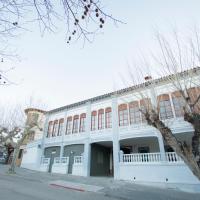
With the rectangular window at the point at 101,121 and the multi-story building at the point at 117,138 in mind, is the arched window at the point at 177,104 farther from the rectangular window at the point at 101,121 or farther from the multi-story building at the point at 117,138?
the rectangular window at the point at 101,121

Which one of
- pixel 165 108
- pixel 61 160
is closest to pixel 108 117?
pixel 165 108

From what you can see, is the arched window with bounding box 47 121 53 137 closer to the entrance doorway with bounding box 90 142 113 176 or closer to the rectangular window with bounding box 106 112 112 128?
the entrance doorway with bounding box 90 142 113 176

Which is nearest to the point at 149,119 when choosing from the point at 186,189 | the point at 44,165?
the point at 186,189

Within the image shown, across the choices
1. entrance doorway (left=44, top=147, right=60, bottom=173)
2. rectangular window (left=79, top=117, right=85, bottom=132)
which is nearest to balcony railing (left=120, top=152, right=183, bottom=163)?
rectangular window (left=79, top=117, right=85, bottom=132)

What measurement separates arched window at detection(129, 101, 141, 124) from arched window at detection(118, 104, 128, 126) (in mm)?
550

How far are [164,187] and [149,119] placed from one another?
689 cm

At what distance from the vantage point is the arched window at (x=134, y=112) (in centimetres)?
1717

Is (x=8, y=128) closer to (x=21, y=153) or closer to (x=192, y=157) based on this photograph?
(x=21, y=153)

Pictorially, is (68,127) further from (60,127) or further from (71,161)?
(71,161)

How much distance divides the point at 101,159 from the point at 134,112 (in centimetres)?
792

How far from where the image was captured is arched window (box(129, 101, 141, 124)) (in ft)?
56.3

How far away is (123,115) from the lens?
1817 cm

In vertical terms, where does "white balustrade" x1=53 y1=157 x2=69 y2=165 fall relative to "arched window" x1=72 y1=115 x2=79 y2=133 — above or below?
below

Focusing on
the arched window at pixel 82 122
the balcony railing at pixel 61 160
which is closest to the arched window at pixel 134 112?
the arched window at pixel 82 122
